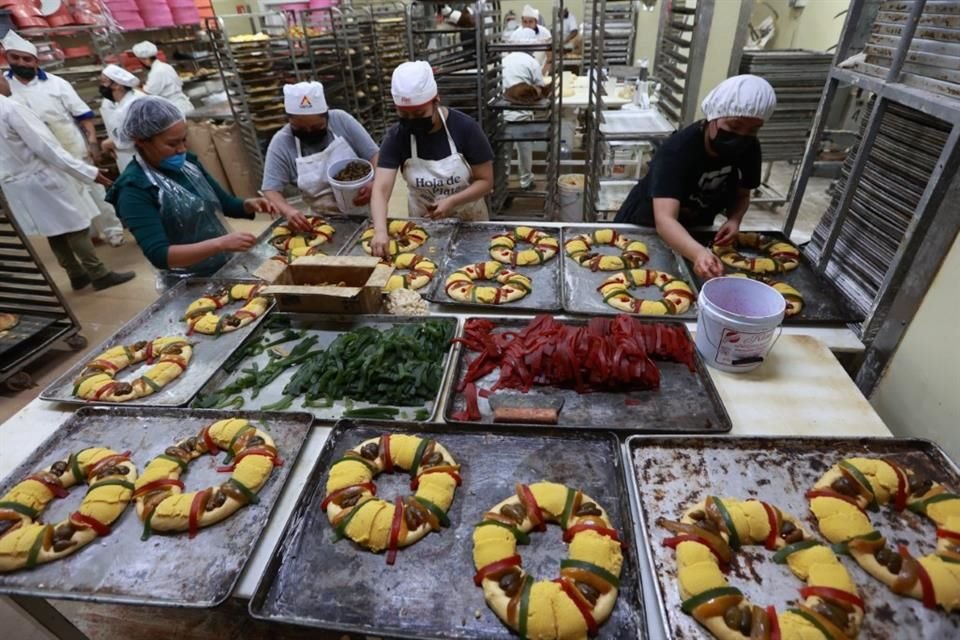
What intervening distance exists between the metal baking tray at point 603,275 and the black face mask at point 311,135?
1839mm

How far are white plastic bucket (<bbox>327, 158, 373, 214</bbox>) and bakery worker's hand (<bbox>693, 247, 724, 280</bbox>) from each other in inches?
82.4

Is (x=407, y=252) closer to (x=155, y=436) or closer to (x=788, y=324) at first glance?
(x=155, y=436)

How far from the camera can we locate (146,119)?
240cm

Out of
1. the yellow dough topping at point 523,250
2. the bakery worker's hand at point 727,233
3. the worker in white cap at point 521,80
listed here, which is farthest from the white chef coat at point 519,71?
the bakery worker's hand at point 727,233

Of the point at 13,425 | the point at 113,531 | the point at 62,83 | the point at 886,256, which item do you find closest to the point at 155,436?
the point at 113,531

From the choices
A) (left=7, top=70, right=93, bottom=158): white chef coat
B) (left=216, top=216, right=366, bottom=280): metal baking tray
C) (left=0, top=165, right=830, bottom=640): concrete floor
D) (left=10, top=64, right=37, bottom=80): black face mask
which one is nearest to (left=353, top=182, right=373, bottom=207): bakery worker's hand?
(left=216, top=216, right=366, bottom=280): metal baking tray

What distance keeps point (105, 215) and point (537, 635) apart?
7402mm

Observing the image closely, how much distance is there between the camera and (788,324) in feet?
7.02

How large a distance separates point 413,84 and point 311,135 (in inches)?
38.9

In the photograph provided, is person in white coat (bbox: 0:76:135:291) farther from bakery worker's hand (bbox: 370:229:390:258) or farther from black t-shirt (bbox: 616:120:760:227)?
black t-shirt (bbox: 616:120:760:227)

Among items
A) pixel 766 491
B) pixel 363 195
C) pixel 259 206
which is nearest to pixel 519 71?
pixel 363 195

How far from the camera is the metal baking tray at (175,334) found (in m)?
1.94

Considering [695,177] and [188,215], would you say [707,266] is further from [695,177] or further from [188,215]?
[188,215]

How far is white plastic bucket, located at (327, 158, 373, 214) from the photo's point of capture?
3.15m
